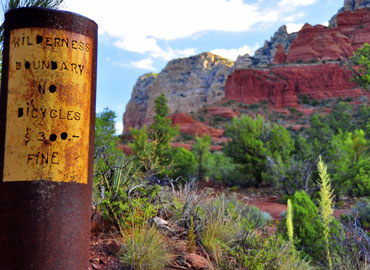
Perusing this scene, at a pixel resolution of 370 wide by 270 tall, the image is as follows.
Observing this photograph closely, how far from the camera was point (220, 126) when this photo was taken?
53906 mm

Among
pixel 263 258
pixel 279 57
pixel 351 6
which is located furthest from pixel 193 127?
pixel 351 6

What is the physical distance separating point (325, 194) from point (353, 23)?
7978 centimetres

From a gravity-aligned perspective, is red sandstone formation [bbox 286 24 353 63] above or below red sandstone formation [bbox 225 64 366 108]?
above

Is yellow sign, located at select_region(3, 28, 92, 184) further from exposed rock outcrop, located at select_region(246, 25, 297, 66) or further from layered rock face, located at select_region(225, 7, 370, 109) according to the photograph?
exposed rock outcrop, located at select_region(246, 25, 297, 66)

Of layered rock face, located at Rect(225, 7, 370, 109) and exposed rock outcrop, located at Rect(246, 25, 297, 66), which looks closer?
layered rock face, located at Rect(225, 7, 370, 109)

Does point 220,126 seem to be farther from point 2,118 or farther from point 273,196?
point 2,118

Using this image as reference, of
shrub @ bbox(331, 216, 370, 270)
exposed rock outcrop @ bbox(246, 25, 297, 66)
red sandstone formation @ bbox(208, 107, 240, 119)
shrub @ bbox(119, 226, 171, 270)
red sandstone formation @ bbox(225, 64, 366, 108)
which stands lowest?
shrub @ bbox(331, 216, 370, 270)

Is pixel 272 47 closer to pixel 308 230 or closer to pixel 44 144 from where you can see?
pixel 308 230

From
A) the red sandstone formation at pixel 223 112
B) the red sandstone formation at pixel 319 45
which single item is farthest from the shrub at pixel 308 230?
the red sandstone formation at pixel 319 45

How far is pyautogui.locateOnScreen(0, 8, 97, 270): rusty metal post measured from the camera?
6.07 ft

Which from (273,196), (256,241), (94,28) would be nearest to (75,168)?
(94,28)

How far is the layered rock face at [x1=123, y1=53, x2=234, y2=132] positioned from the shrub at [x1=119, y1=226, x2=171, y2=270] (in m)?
90.8

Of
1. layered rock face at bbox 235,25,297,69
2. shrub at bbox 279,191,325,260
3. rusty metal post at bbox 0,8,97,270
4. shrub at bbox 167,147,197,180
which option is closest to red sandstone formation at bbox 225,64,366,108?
layered rock face at bbox 235,25,297,69

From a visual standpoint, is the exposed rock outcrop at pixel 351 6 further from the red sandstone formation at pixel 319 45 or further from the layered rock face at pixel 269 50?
the layered rock face at pixel 269 50
